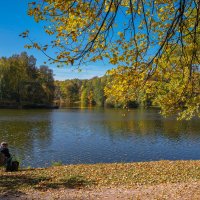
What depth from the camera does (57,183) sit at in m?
12.3

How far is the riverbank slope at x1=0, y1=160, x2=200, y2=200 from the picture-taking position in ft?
33.4

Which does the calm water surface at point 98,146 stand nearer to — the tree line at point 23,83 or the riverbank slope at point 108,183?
the riverbank slope at point 108,183

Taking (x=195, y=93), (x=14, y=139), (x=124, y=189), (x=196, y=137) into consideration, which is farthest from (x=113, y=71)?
(x=196, y=137)

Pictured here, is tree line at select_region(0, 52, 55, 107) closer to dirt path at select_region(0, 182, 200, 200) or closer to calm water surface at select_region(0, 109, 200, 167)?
calm water surface at select_region(0, 109, 200, 167)

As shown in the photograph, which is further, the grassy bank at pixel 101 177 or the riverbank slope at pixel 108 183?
the grassy bank at pixel 101 177

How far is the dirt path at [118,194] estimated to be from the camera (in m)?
9.84

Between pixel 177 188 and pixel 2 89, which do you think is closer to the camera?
pixel 177 188

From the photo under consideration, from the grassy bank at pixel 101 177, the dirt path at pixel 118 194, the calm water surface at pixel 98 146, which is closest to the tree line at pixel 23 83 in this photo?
the calm water surface at pixel 98 146

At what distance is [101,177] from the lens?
13.5 metres

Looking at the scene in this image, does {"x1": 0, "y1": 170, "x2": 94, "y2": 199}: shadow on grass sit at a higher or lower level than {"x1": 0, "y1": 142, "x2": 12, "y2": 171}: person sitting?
lower

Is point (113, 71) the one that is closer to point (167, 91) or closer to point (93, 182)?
point (93, 182)

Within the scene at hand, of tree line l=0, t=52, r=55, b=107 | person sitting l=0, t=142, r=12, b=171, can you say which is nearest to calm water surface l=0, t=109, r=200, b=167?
person sitting l=0, t=142, r=12, b=171

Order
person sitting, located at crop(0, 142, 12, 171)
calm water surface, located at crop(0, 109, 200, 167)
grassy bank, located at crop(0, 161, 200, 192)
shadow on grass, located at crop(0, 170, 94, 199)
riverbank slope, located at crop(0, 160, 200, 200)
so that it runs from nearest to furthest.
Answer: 1. riverbank slope, located at crop(0, 160, 200, 200)
2. shadow on grass, located at crop(0, 170, 94, 199)
3. grassy bank, located at crop(0, 161, 200, 192)
4. person sitting, located at crop(0, 142, 12, 171)
5. calm water surface, located at crop(0, 109, 200, 167)

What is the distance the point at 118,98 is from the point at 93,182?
3.33 m
